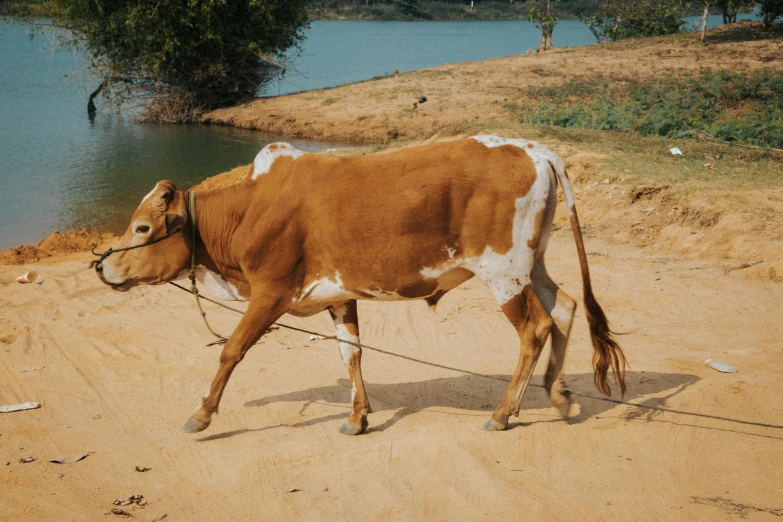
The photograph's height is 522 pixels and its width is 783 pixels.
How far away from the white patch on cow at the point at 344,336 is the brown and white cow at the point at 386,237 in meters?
0.23

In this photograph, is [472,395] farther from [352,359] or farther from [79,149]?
[79,149]

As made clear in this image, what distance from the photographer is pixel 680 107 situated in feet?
65.5

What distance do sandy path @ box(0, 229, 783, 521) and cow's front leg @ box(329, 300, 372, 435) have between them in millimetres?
165

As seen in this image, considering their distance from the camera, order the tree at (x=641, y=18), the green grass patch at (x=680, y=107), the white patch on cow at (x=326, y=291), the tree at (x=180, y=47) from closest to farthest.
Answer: the white patch on cow at (x=326, y=291) → the green grass patch at (x=680, y=107) → the tree at (x=180, y=47) → the tree at (x=641, y=18)

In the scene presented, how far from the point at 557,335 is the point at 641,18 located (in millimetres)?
40522

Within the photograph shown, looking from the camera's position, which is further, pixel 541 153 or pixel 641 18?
pixel 641 18

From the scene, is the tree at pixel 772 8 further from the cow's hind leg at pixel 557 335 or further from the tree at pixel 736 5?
the cow's hind leg at pixel 557 335

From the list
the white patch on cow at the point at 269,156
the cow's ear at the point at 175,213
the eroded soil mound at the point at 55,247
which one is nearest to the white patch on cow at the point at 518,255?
the white patch on cow at the point at 269,156

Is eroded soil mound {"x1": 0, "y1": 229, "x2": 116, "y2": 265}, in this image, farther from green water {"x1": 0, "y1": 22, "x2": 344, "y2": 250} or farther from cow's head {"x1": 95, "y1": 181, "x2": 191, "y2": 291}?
cow's head {"x1": 95, "y1": 181, "x2": 191, "y2": 291}

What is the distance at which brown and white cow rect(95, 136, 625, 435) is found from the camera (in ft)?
A: 18.4

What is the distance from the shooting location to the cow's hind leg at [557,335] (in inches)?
234

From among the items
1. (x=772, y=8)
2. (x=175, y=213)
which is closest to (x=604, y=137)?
(x=175, y=213)

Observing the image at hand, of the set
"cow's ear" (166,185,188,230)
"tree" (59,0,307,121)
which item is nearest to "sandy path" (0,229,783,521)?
"cow's ear" (166,185,188,230)

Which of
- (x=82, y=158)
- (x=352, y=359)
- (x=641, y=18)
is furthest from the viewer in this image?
(x=641, y=18)
